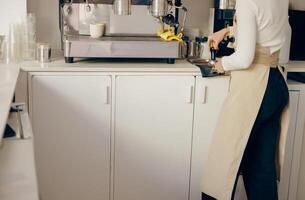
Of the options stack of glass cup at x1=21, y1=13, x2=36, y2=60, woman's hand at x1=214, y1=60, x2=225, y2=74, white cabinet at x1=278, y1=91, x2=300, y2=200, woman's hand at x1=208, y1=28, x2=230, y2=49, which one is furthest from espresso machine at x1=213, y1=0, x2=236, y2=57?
stack of glass cup at x1=21, y1=13, x2=36, y2=60

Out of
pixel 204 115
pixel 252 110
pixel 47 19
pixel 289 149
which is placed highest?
pixel 47 19

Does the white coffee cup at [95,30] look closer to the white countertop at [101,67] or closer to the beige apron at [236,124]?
the white countertop at [101,67]

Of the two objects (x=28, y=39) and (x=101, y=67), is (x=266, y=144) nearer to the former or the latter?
(x=101, y=67)

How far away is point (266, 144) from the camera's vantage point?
251 cm

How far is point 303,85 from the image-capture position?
9.28 ft

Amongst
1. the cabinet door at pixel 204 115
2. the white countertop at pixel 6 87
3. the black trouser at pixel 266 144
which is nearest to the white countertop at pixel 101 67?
the white countertop at pixel 6 87

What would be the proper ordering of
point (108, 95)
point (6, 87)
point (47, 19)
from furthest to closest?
1. point (47, 19)
2. point (108, 95)
3. point (6, 87)

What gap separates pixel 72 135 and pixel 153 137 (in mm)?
437

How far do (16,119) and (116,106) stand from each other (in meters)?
0.80

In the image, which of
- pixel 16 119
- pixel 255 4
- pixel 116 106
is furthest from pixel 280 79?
pixel 16 119

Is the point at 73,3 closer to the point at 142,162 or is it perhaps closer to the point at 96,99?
the point at 96,99

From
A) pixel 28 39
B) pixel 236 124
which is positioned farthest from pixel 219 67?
pixel 28 39

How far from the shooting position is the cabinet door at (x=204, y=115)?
8.85 feet

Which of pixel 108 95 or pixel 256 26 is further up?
pixel 256 26
